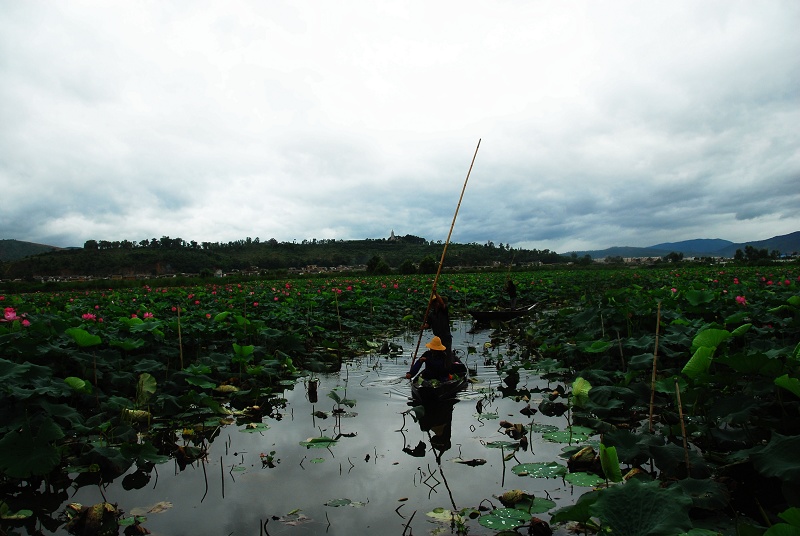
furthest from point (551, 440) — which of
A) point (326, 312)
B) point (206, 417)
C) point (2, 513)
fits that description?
point (326, 312)

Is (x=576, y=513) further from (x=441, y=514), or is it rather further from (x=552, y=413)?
(x=552, y=413)

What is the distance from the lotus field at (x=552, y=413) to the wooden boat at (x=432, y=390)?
63cm

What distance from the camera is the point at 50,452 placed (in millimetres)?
3580

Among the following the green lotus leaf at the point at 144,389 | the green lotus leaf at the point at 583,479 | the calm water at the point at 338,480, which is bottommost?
the calm water at the point at 338,480

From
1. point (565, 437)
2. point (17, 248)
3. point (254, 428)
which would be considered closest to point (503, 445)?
point (565, 437)

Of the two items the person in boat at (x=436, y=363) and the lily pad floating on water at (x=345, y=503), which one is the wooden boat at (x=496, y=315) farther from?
the lily pad floating on water at (x=345, y=503)

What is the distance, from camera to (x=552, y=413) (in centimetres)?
605

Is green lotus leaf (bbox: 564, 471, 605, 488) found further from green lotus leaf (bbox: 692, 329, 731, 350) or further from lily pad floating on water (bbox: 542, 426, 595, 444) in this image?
Answer: green lotus leaf (bbox: 692, 329, 731, 350)

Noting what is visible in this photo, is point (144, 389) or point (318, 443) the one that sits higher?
point (144, 389)

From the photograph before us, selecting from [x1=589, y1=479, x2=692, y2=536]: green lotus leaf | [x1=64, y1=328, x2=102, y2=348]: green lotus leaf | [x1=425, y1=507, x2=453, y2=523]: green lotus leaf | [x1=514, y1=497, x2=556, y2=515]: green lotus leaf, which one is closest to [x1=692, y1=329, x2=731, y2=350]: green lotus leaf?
[x1=514, y1=497, x2=556, y2=515]: green lotus leaf

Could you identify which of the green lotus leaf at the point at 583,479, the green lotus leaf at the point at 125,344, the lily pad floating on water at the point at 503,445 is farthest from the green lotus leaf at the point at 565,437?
the green lotus leaf at the point at 125,344

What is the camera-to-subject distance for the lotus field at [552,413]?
9.77 feet

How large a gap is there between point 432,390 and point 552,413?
164 centimetres

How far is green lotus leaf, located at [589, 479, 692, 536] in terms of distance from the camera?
2.14m
